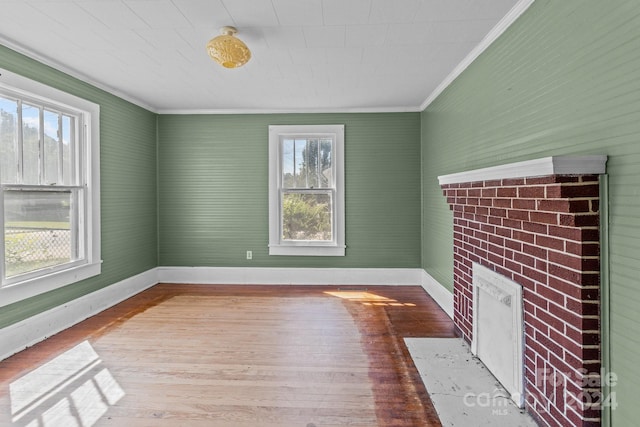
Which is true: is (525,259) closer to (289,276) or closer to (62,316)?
(289,276)

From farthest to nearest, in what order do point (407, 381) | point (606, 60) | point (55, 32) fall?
point (55, 32), point (407, 381), point (606, 60)

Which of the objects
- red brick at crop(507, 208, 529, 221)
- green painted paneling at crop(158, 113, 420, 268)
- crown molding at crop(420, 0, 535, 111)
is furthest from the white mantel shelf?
green painted paneling at crop(158, 113, 420, 268)

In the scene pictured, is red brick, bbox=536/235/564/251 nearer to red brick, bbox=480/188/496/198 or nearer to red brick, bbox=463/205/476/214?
red brick, bbox=480/188/496/198

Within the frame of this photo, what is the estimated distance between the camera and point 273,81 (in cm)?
375

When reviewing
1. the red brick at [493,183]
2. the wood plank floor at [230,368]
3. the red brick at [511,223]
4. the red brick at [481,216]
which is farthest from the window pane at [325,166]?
the red brick at [511,223]

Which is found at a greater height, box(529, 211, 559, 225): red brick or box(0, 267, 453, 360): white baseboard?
box(529, 211, 559, 225): red brick

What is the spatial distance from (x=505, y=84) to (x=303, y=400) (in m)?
2.68

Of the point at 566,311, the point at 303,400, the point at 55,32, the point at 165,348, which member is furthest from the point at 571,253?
the point at 55,32

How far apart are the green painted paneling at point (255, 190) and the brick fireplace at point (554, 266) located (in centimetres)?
250

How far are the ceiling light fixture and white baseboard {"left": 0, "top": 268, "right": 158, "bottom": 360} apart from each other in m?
2.85

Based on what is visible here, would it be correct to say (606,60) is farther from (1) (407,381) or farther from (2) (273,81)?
(2) (273,81)

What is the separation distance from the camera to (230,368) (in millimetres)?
2652

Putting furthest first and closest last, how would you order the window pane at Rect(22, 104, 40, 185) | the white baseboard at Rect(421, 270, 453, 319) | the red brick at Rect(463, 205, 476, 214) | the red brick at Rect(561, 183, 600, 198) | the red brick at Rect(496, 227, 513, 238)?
1. the white baseboard at Rect(421, 270, 453, 319)
2. the window pane at Rect(22, 104, 40, 185)
3. the red brick at Rect(463, 205, 476, 214)
4. the red brick at Rect(496, 227, 513, 238)
5. the red brick at Rect(561, 183, 600, 198)

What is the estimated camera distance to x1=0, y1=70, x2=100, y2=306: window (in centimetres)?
288
